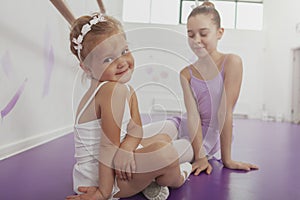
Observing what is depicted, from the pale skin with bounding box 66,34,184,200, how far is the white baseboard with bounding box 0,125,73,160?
73 centimetres

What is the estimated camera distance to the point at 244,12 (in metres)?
6.00

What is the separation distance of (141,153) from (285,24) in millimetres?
5104

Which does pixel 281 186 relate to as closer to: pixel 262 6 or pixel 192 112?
pixel 192 112

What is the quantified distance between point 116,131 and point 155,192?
0.23 metres

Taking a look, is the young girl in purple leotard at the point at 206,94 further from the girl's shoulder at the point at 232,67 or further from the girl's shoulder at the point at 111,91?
the girl's shoulder at the point at 111,91

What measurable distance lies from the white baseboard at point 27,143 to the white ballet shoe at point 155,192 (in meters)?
0.81

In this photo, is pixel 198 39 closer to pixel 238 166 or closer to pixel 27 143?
pixel 238 166

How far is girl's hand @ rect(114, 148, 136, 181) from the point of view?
80 centimetres

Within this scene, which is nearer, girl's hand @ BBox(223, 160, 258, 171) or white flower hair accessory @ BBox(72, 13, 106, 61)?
white flower hair accessory @ BBox(72, 13, 106, 61)

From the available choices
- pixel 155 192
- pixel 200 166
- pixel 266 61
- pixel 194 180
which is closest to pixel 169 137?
pixel 200 166

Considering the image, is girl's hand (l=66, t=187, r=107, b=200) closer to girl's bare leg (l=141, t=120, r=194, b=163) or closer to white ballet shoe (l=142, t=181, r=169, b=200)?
white ballet shoe (l=142, t=181, r=169, b=200)

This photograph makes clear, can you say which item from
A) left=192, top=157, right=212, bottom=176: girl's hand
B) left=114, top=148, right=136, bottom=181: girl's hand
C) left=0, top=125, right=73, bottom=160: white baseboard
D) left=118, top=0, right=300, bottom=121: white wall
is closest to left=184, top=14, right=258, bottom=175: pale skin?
left=192, top=157, right=212, bottom=176: girl's hand

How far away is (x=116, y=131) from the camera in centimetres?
78

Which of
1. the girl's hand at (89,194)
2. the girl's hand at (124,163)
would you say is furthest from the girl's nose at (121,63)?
the girl's hand at (89,194)
